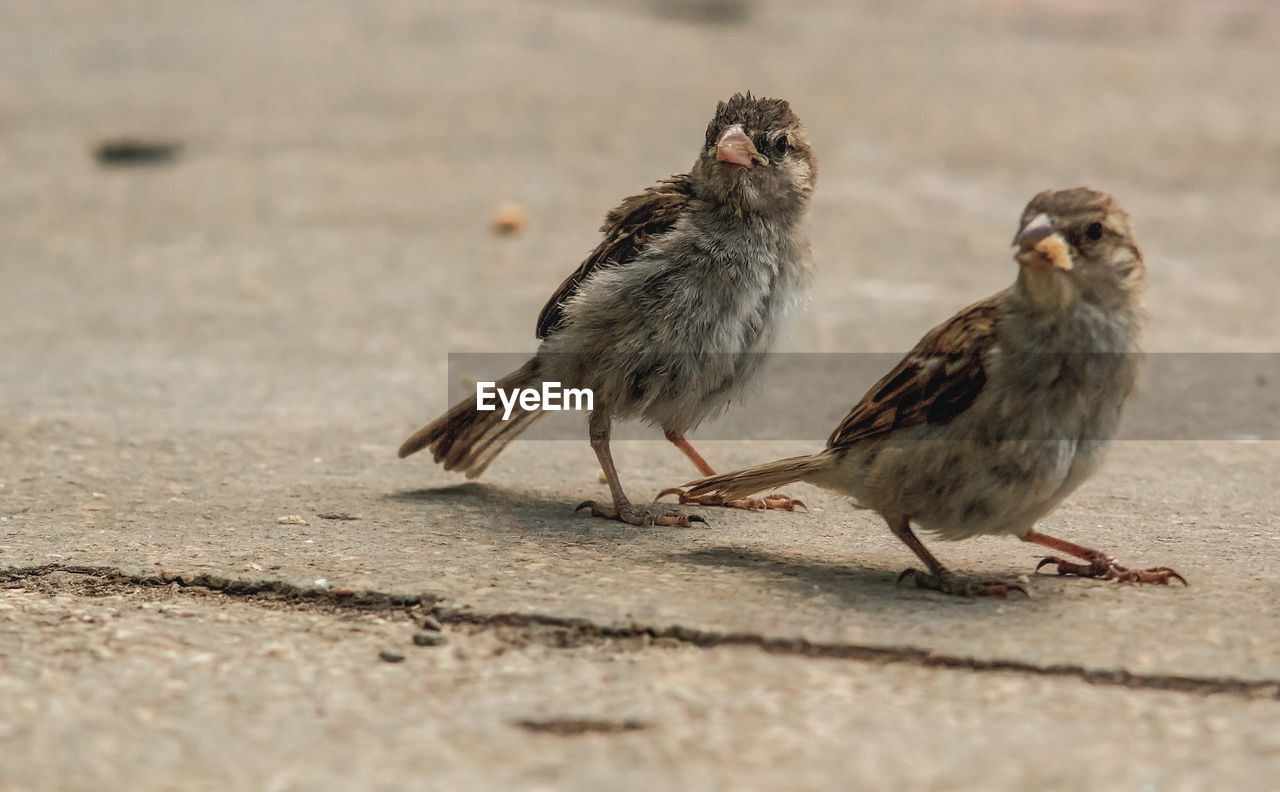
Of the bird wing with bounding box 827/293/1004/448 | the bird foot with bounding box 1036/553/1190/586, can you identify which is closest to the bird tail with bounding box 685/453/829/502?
the bird wing with bounding box 827/293/1004/448

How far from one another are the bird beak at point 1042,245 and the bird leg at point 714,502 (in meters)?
1.31

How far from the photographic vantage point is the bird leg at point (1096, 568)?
358cm

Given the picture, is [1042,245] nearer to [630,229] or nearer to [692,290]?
[692,290]

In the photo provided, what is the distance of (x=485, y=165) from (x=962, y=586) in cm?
605

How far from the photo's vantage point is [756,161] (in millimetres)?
4473

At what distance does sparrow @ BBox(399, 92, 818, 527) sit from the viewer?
4.38 metres

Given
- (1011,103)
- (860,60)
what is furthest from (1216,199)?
(860,60)

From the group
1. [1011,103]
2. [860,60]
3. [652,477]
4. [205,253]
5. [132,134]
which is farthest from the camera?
[860,60]

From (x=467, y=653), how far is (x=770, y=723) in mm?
672

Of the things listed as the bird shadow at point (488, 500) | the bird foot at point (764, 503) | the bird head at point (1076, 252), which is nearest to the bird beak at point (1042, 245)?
the bird head at point (1076, 252)

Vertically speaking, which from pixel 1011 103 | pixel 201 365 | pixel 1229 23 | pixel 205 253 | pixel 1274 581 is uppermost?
pixel 1229 23

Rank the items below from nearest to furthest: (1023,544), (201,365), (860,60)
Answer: (1023,544) → (201,365) → (860,60)

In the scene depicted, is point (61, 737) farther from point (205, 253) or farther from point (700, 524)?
point (205, 253)

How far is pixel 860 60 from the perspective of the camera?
444 inches
